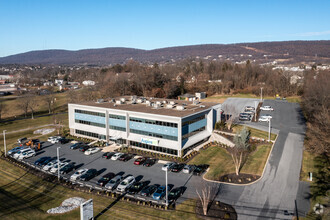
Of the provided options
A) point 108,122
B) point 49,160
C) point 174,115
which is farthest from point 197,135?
point 49,160

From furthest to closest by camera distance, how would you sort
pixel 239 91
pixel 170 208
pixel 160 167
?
pixel 239 91 → pixel 160 167 → pixel 170 208

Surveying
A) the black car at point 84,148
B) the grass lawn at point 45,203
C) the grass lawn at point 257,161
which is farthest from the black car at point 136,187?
the black car at point 84,148

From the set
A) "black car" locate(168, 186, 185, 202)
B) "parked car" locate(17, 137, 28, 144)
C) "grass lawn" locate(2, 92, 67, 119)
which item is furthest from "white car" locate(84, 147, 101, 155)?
"grass lawn" locate(2, 92, 67, 119)

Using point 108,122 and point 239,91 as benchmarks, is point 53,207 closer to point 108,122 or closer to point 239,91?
point 108,122

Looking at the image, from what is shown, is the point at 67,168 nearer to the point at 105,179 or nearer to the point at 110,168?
the point at 110,168

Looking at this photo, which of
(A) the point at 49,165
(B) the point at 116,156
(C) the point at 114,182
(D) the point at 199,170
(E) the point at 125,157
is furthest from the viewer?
(B) the point at 116,156

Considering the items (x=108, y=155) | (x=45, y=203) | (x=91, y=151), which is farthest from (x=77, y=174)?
(x=91, y=151)
